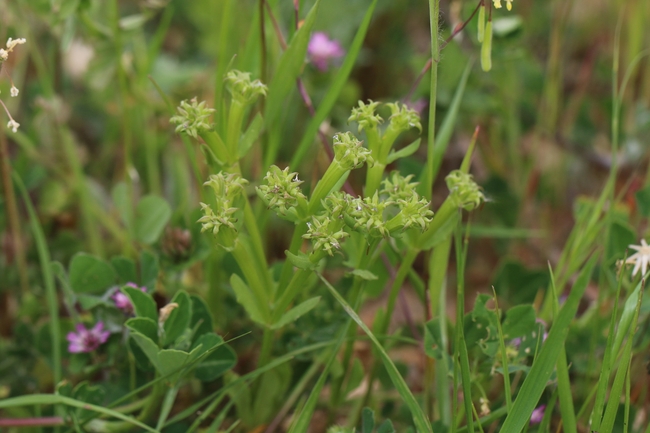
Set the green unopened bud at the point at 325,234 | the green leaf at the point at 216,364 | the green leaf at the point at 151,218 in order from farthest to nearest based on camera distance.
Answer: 1. the green leaf at the point at 151,218
2. the green leaf at the point at 216,364
3. the green unopened bud at the point at 325,234

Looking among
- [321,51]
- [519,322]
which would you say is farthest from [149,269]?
[321,51]

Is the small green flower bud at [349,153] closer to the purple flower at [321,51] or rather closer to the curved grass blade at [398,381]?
the curved grass blade at [398,381]

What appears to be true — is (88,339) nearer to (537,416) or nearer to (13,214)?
(13,214)

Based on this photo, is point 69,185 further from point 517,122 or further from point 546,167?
point 546,167

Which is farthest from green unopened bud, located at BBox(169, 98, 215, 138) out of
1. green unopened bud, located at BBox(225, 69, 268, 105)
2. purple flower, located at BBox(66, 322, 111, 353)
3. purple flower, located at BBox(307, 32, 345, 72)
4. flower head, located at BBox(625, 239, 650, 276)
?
purple flower, located at BBox(307, 32, 345, 72)

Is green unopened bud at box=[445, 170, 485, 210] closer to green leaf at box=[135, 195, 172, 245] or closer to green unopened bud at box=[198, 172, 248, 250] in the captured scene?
green unopened bud at box=[198, 172, 248, 250]

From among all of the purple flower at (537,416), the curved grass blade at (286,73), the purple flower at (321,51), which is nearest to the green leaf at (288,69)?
the curved grass blade at (286,73)
